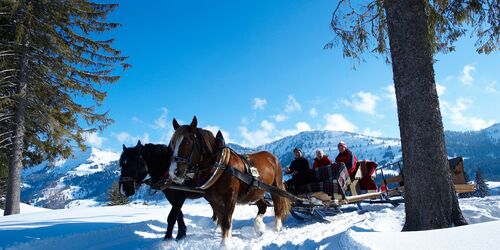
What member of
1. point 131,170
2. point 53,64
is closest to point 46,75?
point 53,64

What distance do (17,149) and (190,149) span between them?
35.9ft

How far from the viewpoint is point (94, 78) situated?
52.4 feet

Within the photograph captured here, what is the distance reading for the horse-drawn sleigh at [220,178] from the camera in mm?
5832

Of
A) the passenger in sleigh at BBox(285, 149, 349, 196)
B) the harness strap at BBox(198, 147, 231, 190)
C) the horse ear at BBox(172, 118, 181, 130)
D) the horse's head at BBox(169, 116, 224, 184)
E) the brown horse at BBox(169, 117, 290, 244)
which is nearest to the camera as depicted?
the horse's head at BBox(169, 116, 224, 184)

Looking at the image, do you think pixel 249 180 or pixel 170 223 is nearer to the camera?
pixel 249 180

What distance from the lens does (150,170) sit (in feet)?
24.6

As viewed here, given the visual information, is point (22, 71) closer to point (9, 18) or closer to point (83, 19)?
point (9, 18)

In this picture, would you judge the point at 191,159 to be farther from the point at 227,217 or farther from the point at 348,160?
the point at 348,160

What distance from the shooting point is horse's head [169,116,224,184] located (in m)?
5.46

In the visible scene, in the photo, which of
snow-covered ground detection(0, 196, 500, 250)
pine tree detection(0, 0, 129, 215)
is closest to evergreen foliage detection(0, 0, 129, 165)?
pine tree detection(0, 0, 129, 215)

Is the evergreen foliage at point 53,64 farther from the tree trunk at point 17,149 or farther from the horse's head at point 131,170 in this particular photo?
the horse's head at point 131,170

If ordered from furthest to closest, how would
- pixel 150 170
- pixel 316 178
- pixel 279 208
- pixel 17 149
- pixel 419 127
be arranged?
pixel 17 149
pixel 316 178
pixel 279 208
pixel 150 170
pixel 419 127

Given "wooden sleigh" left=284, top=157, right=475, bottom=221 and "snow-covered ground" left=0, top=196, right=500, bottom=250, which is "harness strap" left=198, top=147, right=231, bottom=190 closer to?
"snow-covered ground" left=0, top=196, right=500, bottom=250

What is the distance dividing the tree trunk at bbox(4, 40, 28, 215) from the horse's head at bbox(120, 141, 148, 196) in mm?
8415
